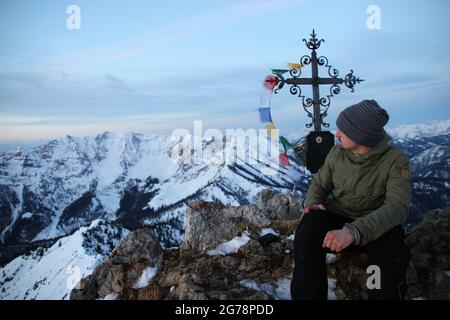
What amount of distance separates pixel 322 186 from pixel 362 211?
772 millimetres

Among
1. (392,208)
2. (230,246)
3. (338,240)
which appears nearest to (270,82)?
(230,246)

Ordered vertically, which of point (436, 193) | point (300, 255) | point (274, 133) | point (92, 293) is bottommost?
A: point (436, 193)

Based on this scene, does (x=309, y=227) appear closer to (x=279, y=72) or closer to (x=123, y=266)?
(x=123, y=266)

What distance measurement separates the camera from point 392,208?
5734 mm

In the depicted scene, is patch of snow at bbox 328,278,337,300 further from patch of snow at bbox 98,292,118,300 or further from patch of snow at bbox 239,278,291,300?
patch of snow at bbox 98,292,118,300

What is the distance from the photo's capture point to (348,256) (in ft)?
24.7

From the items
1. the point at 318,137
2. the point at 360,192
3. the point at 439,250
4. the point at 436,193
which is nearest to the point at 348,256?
the point at 360,192

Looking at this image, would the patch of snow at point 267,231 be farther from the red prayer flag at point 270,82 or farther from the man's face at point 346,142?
the red prayer flag at point 270,82

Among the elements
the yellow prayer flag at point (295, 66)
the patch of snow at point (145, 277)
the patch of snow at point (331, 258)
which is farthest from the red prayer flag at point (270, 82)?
the patch of snow at point (145, 277)

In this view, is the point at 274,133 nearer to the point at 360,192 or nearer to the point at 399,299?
the point at 360,192

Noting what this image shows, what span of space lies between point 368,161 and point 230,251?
3.44 metres

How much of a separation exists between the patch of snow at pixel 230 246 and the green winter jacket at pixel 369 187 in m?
2.25

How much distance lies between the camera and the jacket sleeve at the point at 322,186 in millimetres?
6770

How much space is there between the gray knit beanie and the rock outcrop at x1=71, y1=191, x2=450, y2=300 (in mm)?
2336
